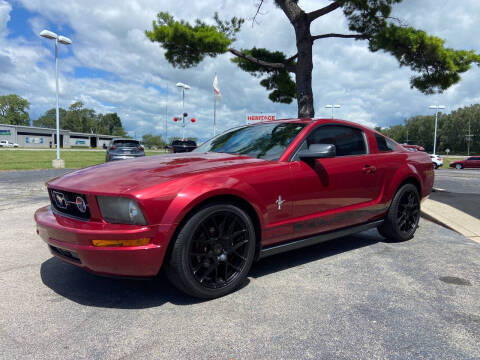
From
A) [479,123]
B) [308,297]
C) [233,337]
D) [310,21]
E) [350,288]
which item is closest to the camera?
[233,337]

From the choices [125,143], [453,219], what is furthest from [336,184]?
[125,143]

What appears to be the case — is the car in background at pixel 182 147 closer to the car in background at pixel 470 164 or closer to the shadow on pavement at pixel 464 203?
the shadow on pavement at pixel 464 203

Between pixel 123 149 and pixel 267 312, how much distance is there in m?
13.5

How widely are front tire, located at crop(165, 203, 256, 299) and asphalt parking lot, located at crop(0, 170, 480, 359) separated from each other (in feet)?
0.48

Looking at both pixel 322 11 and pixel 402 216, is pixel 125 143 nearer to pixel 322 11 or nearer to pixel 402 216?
pixel 322 11

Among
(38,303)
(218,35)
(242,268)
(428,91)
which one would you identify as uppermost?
(218,35)

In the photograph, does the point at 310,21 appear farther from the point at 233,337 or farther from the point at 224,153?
the point at 233,337

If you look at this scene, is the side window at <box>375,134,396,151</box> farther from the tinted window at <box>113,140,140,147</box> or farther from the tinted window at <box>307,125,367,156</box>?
the tinted window at <box>113,140,140,147</box>

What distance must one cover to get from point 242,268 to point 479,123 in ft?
331

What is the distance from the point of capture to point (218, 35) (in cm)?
995

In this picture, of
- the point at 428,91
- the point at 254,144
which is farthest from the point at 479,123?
the point at 254,144

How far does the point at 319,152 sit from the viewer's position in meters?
3.08

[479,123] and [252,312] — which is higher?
[479,123]

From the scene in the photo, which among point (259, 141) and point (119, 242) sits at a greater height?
point (259, 141)
